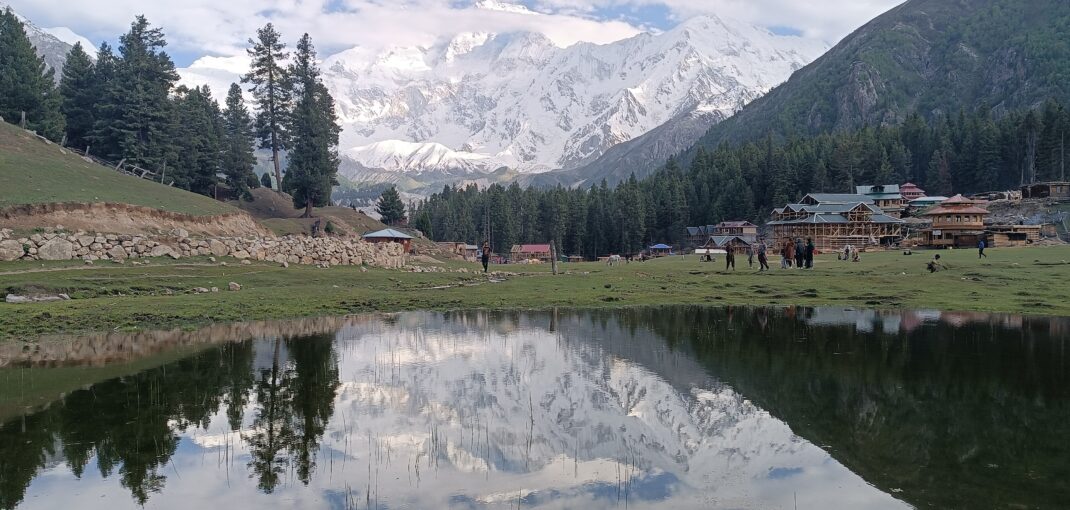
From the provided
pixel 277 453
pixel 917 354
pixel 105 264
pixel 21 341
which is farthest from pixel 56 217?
pixel 917 354

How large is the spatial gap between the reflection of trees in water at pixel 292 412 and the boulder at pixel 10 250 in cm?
2733

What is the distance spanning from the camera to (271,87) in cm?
10100

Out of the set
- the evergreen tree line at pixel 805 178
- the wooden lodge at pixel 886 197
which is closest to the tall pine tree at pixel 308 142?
the evergreen tree line at pixel 805 178

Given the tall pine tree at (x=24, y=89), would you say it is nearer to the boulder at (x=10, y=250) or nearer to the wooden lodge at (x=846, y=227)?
the boulder at (x=10, y=250)

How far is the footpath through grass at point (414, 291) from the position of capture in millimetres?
28361

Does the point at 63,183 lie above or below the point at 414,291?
above

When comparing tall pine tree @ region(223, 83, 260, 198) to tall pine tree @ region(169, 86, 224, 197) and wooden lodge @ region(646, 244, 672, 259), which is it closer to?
tall pine tree @ region(169, 86, 224, 197)

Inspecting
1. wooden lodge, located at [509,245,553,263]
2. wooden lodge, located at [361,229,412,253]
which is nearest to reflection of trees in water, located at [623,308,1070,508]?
wooden lodge, located at [361,229,412,253]

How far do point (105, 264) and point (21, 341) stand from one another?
67.8 ft

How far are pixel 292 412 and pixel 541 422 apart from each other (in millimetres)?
5036

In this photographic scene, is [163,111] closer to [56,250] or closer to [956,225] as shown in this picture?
[56,250]

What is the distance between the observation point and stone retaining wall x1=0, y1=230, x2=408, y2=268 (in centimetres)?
4031

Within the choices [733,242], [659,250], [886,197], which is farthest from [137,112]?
[886,197]

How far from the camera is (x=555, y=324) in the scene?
92.3 ft
